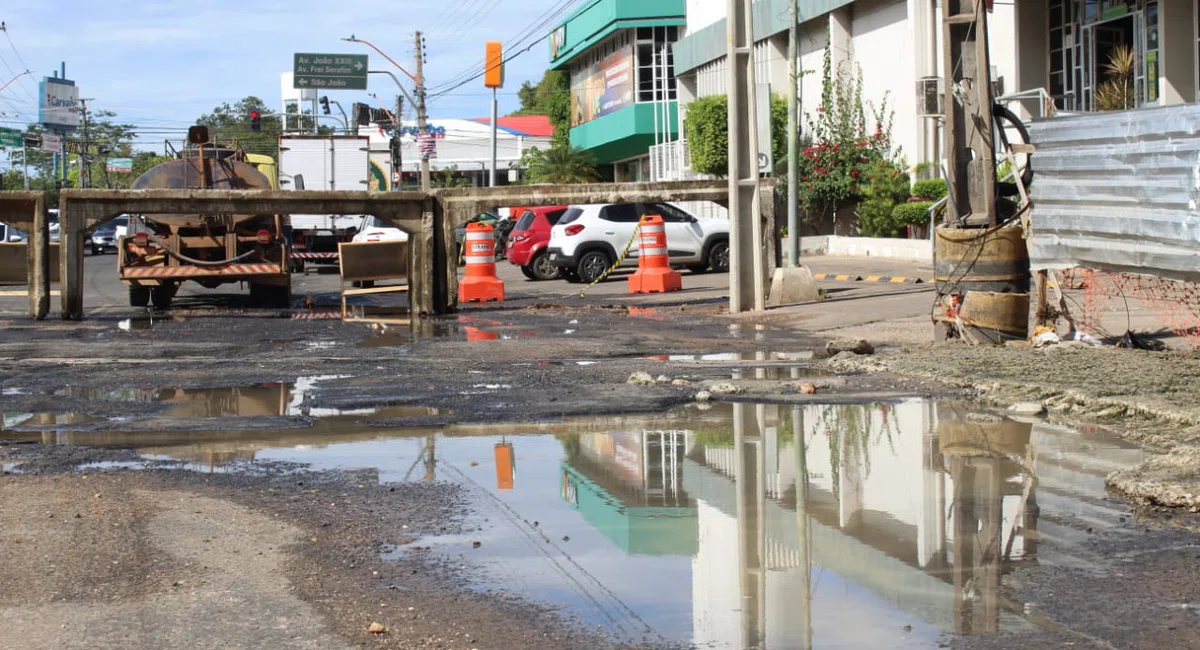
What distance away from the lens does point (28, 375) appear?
40.8 feet

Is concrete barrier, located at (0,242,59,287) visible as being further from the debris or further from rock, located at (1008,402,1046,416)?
rock, located at (1008,402,1046,416)

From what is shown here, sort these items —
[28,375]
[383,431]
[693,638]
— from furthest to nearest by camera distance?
1. [28,375]
2. [383,431]
3. [693,638]

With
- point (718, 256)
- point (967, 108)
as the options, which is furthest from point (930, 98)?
point (718, 256)

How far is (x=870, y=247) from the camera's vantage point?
103 ft

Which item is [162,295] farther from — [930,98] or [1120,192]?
[1120,192]

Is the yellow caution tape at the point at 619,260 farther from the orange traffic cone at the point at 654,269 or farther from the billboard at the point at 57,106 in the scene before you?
the billboard at the point at 57,106

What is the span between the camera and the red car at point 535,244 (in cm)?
2948

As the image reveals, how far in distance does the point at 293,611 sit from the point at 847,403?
19.1ft

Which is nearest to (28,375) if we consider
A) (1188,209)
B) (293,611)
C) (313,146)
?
(293,611)

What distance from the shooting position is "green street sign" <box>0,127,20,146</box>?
99875 millimetres

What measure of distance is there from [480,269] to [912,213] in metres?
11.4

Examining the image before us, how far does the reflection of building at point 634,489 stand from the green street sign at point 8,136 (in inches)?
4035

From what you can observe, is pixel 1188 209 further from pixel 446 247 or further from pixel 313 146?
pixel 313 146

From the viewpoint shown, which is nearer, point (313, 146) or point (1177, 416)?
point (1177, 416)
